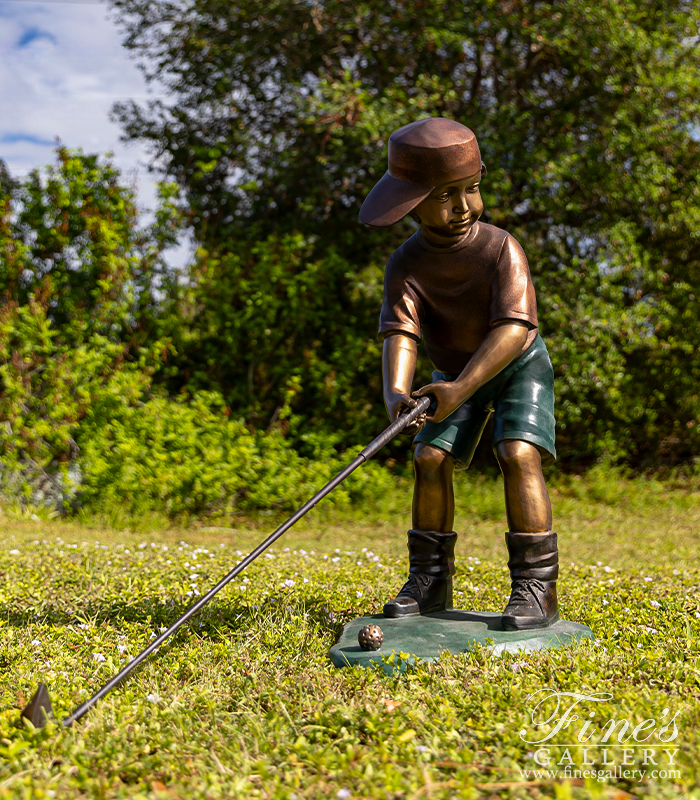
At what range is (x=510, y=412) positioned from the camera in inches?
124

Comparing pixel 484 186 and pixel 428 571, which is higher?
pixel 484 186

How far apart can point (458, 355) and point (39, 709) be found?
2124mm

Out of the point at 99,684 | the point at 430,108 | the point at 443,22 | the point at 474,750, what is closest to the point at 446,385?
the point at 474,750

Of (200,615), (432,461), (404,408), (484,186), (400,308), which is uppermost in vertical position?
(484,186)

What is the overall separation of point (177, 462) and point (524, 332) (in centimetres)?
519

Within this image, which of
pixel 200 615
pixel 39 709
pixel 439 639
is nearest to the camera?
pixel 39 709

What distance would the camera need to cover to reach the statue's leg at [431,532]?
10.6 feet

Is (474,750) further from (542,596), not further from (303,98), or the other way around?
(303,98)

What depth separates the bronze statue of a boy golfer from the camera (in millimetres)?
3010

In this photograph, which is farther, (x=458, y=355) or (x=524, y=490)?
(x=458, y=355)

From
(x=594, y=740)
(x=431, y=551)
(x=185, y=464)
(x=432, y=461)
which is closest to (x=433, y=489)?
(x=432, y=461)

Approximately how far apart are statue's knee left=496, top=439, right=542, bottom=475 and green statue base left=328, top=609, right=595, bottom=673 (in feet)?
2.07

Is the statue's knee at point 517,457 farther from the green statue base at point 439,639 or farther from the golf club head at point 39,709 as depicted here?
the golf club head at point 39,709

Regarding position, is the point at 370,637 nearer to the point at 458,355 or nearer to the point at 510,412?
the point at 510,412
